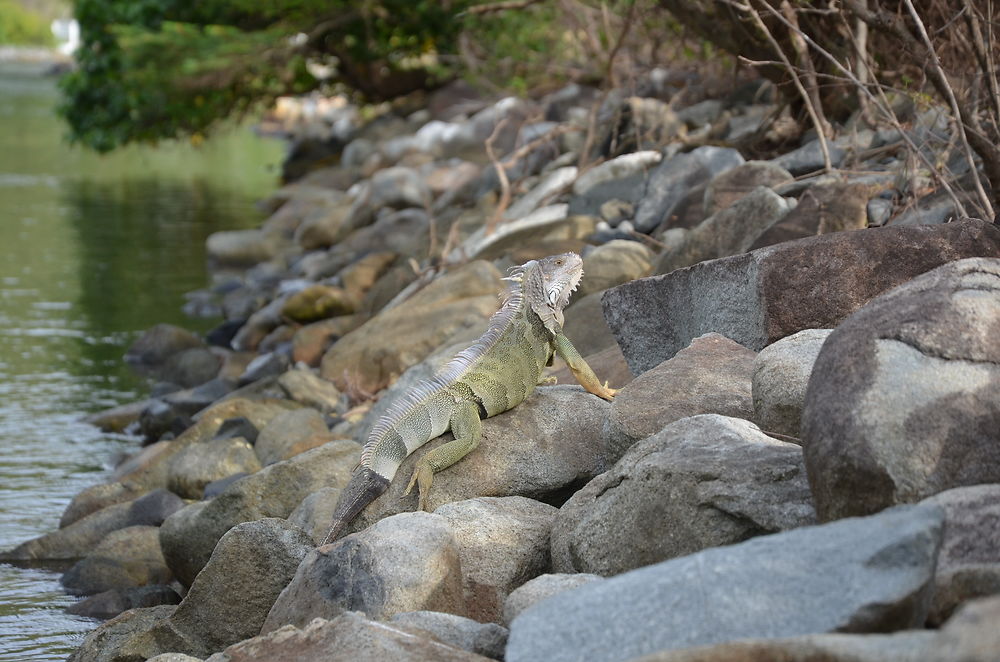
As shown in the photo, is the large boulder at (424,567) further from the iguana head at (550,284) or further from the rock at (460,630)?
the iguana head at (550,284)

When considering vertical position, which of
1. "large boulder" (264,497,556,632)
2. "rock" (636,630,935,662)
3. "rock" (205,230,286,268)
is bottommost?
"rock" (205,230,286,268)

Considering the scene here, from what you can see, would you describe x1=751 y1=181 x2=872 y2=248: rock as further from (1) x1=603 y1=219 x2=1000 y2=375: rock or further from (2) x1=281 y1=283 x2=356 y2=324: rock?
(2) x1=281 y1=283 x2=356 y2=324: rock

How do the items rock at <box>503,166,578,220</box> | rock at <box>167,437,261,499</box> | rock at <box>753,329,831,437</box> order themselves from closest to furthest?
rock at <box>753,329,831,437</box>, rock at <box>167,437,261,499</box>, rock at <box>503,166,578,220</box>

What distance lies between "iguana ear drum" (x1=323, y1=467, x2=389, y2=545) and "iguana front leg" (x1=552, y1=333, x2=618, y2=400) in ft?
3.40

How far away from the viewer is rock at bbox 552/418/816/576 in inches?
169

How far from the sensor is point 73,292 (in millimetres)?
17203

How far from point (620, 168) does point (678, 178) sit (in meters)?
1.41

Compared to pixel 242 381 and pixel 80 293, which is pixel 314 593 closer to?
pixel 242 381

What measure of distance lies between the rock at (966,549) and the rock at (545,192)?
9.54 meters

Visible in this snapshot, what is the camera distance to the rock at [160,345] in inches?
542

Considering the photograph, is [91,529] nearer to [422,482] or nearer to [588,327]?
[588,327]

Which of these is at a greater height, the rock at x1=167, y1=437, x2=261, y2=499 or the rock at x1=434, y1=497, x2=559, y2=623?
the rock at x1=434, y1=497, x2=559, y2=623

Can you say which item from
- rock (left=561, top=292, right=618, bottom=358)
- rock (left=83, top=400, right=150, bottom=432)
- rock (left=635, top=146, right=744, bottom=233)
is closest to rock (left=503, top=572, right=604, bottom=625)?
rock (left=561, top=292, right=618, bottom=358)

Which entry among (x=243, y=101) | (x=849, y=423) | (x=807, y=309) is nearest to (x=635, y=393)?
(x=807, y=309)
